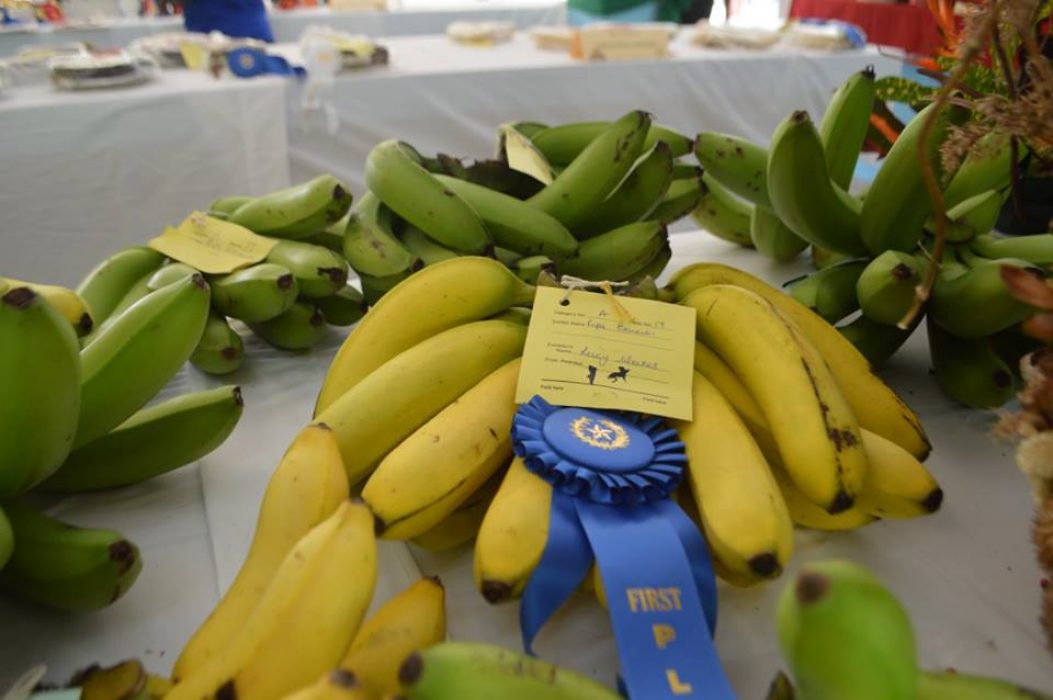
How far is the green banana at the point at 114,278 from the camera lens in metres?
0.75

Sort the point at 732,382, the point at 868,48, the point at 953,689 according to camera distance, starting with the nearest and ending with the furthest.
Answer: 1. the point at 953,689
2. the point at 732,382
3. the point at 868,48

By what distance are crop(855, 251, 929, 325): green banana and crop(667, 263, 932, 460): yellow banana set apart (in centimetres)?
7

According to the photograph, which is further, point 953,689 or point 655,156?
point 655,156

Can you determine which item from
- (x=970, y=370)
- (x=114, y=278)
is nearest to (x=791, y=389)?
(x=970, y=370)

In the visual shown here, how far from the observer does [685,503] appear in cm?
52

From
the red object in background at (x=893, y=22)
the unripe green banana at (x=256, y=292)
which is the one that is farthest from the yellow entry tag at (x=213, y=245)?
the red object in background at (x=893, y=22)

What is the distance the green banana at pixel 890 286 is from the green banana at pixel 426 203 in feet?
1.10

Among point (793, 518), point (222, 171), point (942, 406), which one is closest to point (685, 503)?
point (793, 518)

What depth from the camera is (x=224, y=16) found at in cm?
221

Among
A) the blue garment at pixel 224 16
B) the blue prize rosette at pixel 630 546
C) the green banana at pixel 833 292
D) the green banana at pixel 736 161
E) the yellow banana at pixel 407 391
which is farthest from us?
the blue garment at pixel 224 16

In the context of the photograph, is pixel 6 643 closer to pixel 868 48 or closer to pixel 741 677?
pixel 741 677

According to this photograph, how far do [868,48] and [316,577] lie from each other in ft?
7.06

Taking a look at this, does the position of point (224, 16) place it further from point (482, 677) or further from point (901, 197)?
point (482, 677)

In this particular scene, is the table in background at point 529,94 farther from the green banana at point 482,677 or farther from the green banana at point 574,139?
the green banana at point 482,677
